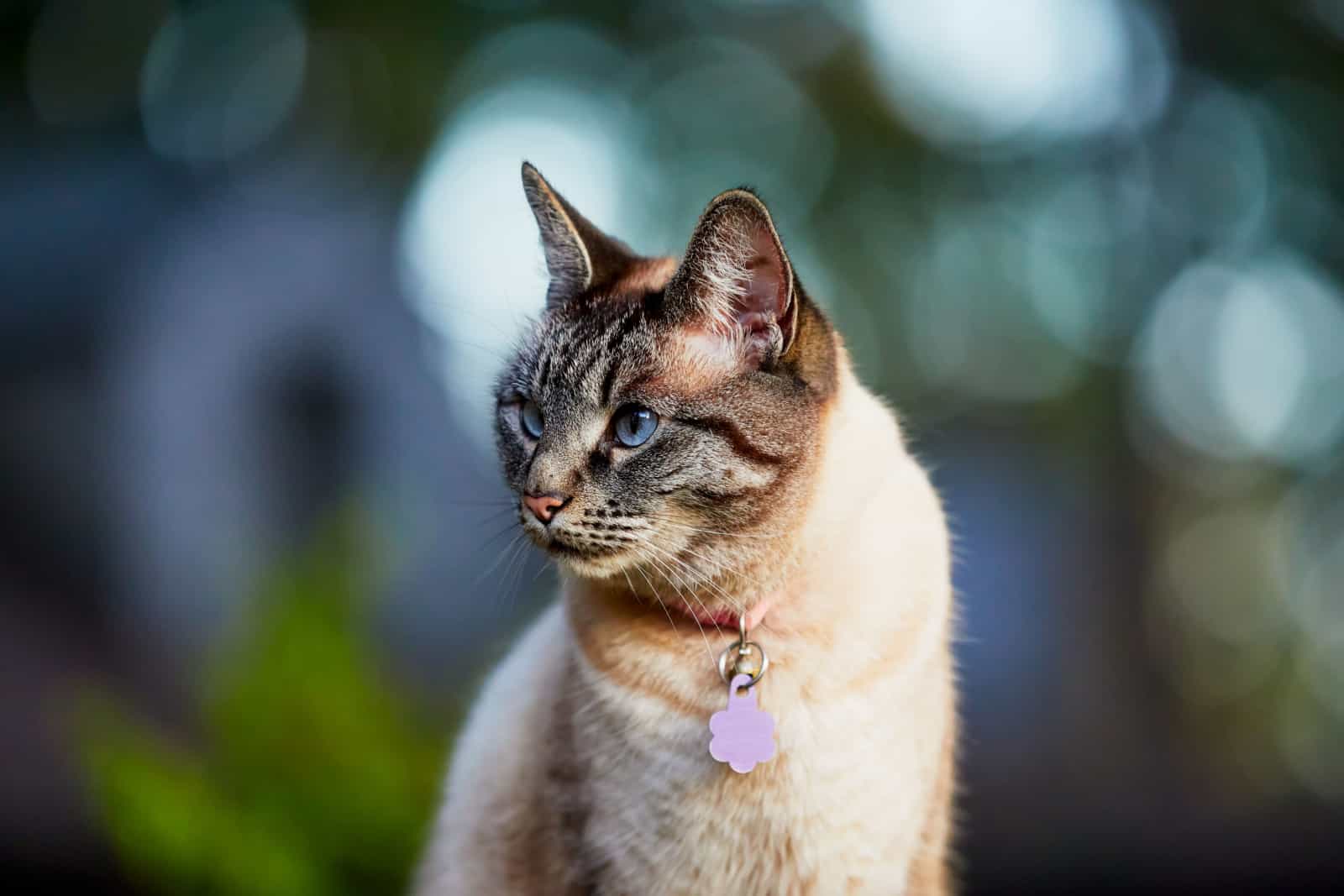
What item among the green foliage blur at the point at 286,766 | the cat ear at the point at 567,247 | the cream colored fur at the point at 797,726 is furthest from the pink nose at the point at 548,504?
the green foliage blur at the point at 286,766

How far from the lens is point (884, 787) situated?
1.72 meters

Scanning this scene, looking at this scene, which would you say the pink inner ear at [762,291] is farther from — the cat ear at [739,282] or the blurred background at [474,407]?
the blurred background at [474,407]

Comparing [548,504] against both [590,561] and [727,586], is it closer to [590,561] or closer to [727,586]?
[590,561]

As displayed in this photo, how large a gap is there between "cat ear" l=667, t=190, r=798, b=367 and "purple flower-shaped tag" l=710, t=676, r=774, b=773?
573 mm

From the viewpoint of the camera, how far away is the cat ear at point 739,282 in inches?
64.0

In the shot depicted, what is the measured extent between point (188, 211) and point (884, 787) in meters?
4.69

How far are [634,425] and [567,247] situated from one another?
0.43 metres

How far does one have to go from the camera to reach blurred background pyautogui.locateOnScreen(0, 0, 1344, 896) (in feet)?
12.1

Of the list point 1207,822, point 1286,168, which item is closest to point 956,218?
point 1286,168

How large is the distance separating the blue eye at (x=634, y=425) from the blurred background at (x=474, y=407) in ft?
5.82

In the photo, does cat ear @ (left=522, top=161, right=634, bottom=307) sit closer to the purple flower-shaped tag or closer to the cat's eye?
the cat's eye

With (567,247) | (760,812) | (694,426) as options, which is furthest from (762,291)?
(760,812)

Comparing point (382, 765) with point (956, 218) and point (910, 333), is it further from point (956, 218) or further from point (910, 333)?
point (956, 218)

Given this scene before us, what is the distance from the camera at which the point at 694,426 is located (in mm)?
1718
